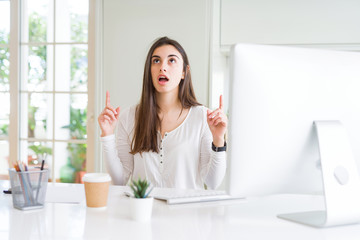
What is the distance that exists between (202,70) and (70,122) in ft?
3.83

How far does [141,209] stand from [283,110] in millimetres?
446

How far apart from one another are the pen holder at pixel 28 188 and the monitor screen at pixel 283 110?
0.58 m

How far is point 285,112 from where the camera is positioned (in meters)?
1.01

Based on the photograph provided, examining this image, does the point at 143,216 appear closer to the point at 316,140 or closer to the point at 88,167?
the point at 316,140

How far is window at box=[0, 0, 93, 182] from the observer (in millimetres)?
3244

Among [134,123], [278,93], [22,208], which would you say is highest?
[278,93]

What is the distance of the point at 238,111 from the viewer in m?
0.99

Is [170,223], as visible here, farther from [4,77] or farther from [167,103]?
[4,77]

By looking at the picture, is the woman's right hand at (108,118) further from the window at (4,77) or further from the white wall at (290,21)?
the window at (4,77)

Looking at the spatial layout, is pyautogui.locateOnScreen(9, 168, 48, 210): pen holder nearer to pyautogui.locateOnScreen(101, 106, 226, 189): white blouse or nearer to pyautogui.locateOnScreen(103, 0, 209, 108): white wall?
pyautogui.locateOnScreen(101, 106, 226, 189): white blouse

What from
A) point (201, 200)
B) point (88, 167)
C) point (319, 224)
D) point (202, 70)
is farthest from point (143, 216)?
point (88, 167)

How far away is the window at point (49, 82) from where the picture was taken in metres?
3.24

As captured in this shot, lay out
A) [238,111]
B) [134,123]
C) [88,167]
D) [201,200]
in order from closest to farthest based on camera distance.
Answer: [238,111] → [201,200] → [134,123] → [88,167]

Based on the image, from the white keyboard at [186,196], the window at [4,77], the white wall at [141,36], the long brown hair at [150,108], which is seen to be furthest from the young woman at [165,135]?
the window at [4,77]
